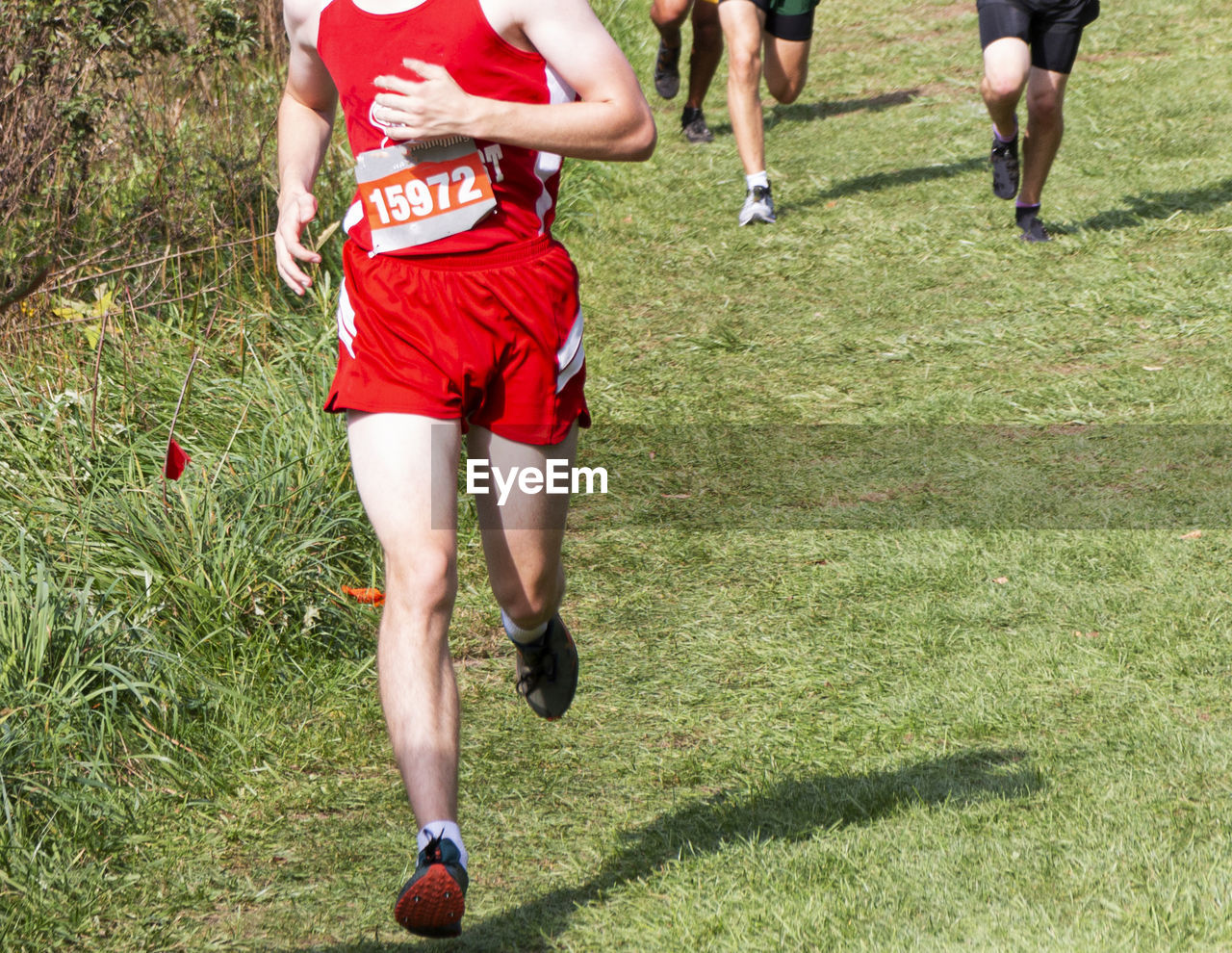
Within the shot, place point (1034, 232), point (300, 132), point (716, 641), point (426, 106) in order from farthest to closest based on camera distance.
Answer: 1. point (1034, 232)
2. point (716, 641)
3. point (300, 132)
4. point (426, 106)

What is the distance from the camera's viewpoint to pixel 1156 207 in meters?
7.97

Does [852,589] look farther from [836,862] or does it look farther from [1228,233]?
[1228,233]

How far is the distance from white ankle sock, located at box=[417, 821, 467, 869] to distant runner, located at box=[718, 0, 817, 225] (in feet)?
19.4

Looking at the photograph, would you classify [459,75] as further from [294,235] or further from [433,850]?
[433,850]

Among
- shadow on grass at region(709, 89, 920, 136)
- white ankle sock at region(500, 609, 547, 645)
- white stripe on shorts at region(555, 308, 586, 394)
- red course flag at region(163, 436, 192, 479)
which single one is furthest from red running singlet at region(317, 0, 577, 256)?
shadow on grass at region(709, 89, 920, 136)

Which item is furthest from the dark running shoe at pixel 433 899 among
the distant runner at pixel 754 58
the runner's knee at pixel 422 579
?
the distant runner at pixel 754 58

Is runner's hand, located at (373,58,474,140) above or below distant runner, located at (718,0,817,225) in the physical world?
above

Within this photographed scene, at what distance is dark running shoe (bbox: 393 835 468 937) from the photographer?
8.32ft

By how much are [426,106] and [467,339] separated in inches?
18.3

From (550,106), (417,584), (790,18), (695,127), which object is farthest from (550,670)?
(695,127)

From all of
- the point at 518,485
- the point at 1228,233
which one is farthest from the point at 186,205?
the point at 1228,233

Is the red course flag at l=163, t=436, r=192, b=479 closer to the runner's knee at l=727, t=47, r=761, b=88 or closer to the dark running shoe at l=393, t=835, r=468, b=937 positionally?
the dark running shoe at l=393, t=835, r=468, b=937

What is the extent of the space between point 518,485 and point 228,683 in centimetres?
145

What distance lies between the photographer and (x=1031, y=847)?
3150 millimetres
